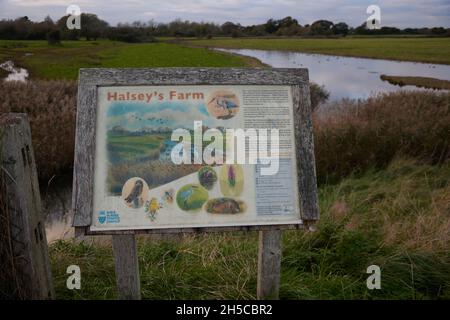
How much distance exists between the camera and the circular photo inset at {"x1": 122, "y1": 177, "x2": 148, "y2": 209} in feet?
8.89

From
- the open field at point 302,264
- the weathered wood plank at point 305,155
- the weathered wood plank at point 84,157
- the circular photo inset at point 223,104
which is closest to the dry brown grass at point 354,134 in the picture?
the open field at point 302,264

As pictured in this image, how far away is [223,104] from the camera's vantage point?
2885mm

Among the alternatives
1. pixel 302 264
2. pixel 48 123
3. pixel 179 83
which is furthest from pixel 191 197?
pixel 48 123

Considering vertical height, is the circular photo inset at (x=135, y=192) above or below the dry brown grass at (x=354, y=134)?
above

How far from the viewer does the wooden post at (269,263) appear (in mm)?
2971

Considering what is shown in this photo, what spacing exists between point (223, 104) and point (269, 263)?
107 centimetres

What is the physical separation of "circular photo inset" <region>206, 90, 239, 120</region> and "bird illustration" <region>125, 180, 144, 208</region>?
61 cm

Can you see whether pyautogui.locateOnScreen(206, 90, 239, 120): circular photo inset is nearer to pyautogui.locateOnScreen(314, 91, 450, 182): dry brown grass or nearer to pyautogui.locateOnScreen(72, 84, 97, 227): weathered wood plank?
pyautogui.locateOnScreen(72, 84, 97, 227): weathered wood plank

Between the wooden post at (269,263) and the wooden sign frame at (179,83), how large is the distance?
0.21 metres

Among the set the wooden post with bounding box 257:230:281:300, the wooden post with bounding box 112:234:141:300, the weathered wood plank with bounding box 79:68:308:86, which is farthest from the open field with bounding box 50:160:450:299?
the weathered wood plank with bounding box 79:68:308:86

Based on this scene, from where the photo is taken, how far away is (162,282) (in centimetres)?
A: 343

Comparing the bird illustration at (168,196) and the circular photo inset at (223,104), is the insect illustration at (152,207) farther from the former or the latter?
the circular photo inset at (223,104)
